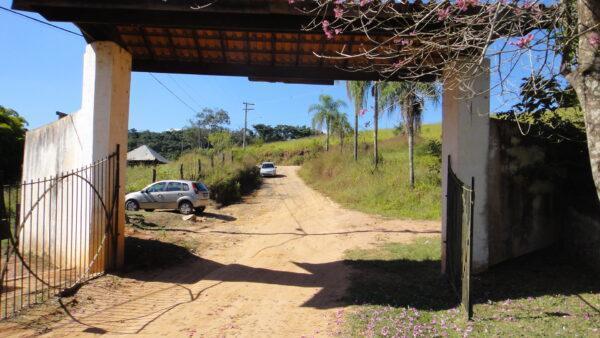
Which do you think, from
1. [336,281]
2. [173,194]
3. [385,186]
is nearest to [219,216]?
[173,194]

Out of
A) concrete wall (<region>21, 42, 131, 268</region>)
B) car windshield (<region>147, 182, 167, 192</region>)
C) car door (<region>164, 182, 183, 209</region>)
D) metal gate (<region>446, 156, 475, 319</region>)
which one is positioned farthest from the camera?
car windshield (<region>147, 182, 167, 192</region>)

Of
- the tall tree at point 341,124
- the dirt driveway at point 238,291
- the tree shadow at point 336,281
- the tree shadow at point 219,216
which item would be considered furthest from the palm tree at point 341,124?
the tree shadow at point 336,281

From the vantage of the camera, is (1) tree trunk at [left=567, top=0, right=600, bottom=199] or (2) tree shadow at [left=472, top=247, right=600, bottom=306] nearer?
(1) tree trunk at [left=567, top=0, right=600, bottom=199]

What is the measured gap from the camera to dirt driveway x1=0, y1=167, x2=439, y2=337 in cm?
545

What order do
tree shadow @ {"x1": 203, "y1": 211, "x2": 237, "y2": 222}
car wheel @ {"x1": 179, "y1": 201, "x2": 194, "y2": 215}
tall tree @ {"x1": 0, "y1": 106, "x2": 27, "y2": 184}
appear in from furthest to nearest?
1. tall tree @ {"x1": 0, "y1": 106, "x2": 27, "y2": 184}
2. car wheel @ {"x1": 179, "y1": 201, "x2": 194, "y2": 215}
3. tree shadow @ {"x1": 203, "y1": 211, "x2": 237, "y2": 222}

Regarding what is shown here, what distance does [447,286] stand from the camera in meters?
7.07

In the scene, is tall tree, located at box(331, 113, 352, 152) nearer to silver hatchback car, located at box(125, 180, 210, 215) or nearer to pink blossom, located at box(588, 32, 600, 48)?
silver hatchback car, located at box(125, 180, 210, 215)

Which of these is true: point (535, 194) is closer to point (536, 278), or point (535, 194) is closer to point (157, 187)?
point (536, 278)

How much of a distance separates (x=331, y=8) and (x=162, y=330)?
17.2 ft

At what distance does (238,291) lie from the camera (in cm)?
720

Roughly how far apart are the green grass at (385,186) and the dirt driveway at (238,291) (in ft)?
15.1

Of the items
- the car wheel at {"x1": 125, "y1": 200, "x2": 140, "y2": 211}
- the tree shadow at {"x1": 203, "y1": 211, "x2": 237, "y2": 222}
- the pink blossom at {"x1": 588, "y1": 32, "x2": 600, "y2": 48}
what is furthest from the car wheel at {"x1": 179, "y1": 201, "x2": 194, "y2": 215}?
the pink blossom at {"x1": 588, "y1": 32, "x2": 600, "y2": 48}

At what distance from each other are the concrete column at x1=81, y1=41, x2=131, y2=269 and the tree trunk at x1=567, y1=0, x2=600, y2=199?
23.1 ft

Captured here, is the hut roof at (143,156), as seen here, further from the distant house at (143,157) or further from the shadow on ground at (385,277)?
the shadow on ground at (385,277)
